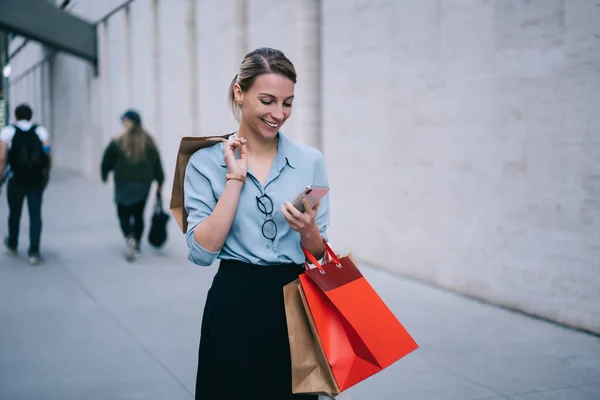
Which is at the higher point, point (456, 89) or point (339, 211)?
point (456, 89)

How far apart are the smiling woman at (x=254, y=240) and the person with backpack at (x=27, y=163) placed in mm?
6843

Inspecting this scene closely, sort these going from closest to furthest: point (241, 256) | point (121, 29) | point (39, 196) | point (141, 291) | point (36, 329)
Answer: point (241, 256) < point (36, 329) < point (141, 291) < point (39, 196) < point (121, 29)

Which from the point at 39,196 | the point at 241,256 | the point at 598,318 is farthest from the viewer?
the point at 39,196

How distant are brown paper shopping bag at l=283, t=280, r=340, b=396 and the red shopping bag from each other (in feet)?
0.10

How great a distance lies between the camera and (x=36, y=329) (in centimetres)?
595

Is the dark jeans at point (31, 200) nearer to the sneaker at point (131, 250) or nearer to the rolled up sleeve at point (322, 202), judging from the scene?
the sneaker at point (131, 250)

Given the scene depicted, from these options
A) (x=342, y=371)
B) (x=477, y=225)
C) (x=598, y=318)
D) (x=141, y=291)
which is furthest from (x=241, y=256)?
(x=141, y=291)

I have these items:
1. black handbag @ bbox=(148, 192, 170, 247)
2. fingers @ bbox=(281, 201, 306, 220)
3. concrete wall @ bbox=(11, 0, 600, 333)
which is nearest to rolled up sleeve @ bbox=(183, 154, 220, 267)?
fingers @ bbox=(281, 201, 306, 220)

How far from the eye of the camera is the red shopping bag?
7.17 ft

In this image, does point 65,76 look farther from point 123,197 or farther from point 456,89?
point 456,89

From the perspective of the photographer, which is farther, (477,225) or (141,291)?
(141,291)

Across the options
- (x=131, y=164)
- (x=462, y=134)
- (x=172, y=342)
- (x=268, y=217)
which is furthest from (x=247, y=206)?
(x=131, y=164)

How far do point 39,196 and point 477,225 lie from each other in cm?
518

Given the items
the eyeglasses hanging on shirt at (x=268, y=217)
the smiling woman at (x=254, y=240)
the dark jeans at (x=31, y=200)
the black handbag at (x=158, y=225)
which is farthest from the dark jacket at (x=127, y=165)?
the eyeglasses hanging on shirt at (x=268, y=217)
